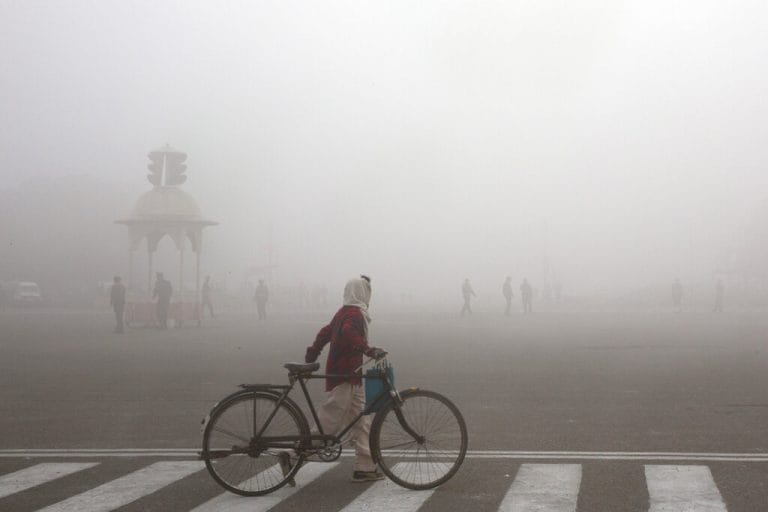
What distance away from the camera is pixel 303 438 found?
771 cm

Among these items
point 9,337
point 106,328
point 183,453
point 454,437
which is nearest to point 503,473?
point 454,437

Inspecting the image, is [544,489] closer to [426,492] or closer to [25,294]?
[426,492]

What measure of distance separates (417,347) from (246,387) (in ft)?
57.1

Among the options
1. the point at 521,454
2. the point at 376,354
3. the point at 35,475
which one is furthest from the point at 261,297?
the point at 376,354

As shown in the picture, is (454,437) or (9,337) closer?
(454,437)

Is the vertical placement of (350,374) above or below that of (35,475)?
above

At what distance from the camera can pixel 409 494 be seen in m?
7.45

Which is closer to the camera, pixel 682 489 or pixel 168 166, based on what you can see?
pixel 682 489

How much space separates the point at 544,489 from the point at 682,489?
928mm

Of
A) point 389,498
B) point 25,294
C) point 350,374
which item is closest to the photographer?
point 389,498

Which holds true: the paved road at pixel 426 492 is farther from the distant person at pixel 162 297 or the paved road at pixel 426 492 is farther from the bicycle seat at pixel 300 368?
the distant person at pixel 162 297

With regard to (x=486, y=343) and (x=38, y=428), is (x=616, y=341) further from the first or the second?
(x=38, y=428)

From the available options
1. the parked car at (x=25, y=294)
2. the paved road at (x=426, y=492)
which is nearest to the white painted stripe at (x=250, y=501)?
the paved road at (x=426, y=492)

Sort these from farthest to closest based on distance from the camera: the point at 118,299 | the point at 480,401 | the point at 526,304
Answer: the point at 526,304, the point at 118,299, the point at 480,401
